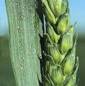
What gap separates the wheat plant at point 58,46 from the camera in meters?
0.84

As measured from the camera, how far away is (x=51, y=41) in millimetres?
846

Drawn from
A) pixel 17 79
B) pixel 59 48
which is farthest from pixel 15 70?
pixel 59 48

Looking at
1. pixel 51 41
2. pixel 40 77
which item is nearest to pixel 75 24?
pixel 51 41

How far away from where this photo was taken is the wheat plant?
84 centimetres

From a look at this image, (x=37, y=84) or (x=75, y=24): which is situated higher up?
(x=75, y=24)

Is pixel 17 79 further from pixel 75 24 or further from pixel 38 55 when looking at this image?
pixel 75 24

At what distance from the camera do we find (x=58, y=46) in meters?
0.87

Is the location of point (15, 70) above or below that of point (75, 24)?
below

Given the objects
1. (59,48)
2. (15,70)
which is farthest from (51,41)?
(15,70)

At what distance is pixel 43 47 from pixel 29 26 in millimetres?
76

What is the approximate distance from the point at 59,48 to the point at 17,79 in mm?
144

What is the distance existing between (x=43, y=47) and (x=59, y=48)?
0.04m

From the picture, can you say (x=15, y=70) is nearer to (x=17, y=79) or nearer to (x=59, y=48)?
(x=17, y=79)

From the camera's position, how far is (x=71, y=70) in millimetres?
893
